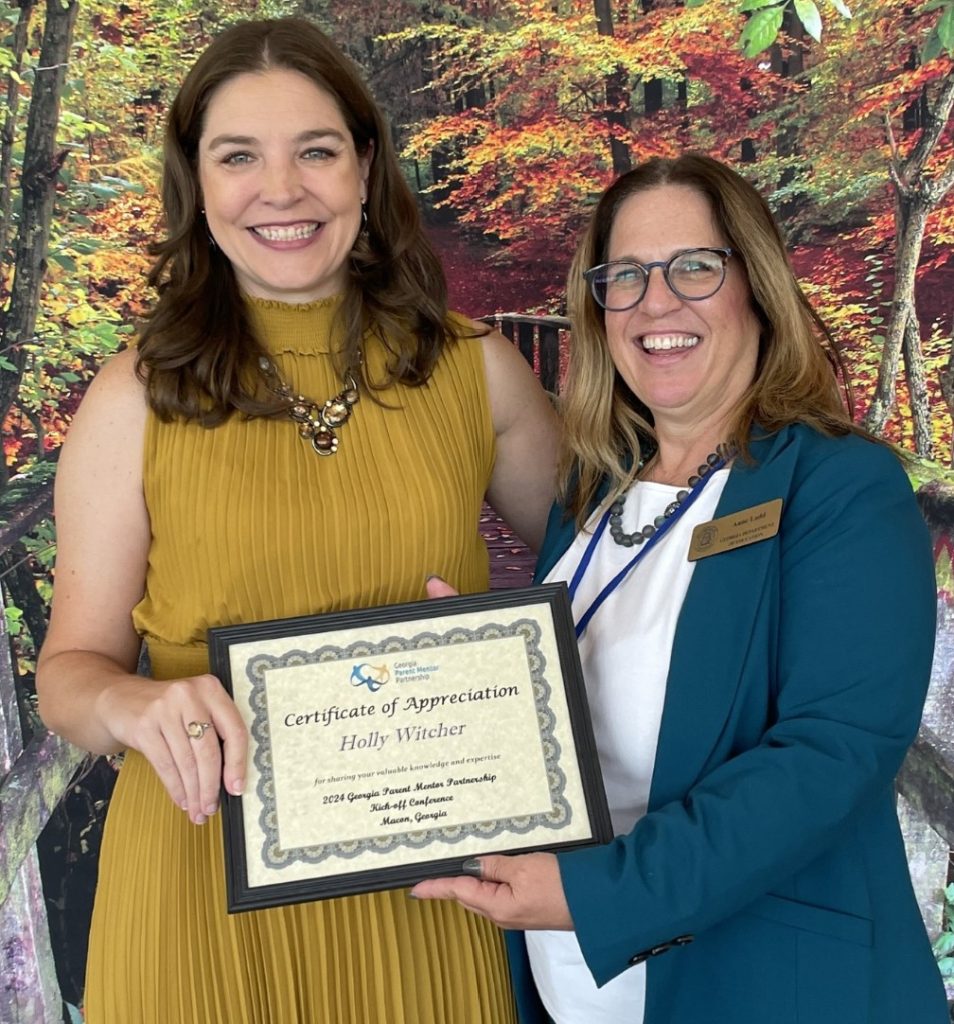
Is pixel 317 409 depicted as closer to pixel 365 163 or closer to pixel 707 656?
pixel 365 163

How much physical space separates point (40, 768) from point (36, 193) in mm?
1691

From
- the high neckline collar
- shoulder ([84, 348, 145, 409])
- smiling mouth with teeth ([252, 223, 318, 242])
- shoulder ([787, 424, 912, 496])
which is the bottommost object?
shoulder ([787, 424, 912, 496])

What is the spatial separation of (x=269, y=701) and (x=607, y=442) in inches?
31.7

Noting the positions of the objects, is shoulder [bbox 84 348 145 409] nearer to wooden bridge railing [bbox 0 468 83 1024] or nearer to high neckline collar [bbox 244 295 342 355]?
high neckline collar [bbox 244 295 342 355]

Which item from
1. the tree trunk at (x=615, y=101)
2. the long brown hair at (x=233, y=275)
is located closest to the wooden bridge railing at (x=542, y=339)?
the tree trunk at (x=615, y=101)

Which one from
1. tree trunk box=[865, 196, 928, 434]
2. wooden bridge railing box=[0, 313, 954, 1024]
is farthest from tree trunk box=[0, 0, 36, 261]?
tree trunk box=[865, 196, 928, 434]

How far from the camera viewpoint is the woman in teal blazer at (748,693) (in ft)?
4.08

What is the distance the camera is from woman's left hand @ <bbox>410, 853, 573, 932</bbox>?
1271mm

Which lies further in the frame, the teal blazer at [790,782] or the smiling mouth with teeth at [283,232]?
the smiling mouth with teeth at [283,232]

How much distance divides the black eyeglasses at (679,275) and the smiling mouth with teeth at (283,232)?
20.6 inches

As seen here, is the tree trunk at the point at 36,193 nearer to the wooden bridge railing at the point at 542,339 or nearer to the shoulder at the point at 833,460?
the wooden bridge railing at the point at 542,339

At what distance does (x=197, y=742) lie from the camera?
4.17ft

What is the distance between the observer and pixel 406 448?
168 centimetres

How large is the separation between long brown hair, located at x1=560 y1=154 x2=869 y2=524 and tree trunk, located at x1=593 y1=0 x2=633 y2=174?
44.7 inches
